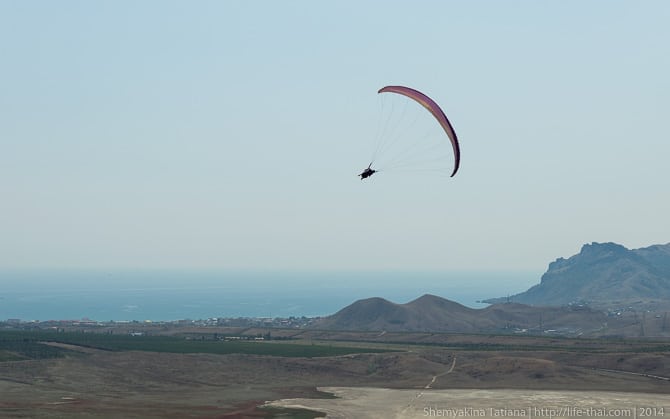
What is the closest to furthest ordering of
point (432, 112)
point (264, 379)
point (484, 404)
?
point (432, 112), point (484, 404), point (264, 379)

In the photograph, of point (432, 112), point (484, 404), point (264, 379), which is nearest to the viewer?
point (432, 112)

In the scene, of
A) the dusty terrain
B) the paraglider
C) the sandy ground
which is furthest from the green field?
the paraglider

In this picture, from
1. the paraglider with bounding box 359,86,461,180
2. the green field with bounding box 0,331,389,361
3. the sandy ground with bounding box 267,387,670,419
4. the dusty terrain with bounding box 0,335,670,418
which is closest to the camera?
the paraglider with bounding box 359,86,461,180

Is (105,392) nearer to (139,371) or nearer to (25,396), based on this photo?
(25,396)

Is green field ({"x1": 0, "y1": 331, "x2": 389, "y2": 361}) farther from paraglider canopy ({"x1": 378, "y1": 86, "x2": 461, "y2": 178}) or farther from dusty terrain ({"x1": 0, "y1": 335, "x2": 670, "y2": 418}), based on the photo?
paraglider canopy ({"x1": 378, "y1": 86, "x2": 461, "y2": 178})

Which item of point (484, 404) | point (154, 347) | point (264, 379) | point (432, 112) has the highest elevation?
point (432, 112)

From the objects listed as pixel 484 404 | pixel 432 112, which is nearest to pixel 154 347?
pixel 484 404

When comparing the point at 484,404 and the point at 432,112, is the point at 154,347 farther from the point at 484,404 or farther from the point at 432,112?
the point at 432,112
